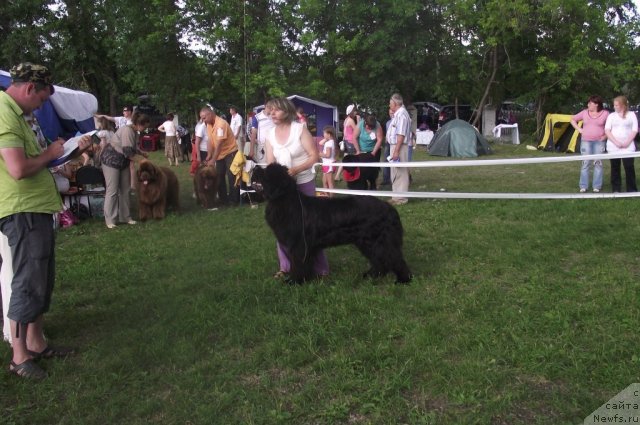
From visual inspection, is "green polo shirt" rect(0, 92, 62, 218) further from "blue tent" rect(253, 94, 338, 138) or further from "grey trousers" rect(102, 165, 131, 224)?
"blue tent" rect(253, 94, 338, 138)

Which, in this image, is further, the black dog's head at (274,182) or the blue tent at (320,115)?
the blue tent at (320,115)

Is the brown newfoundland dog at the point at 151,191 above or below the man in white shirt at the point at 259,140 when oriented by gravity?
below

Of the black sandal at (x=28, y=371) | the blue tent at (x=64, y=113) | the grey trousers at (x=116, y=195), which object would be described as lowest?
the black sandal at (x=28, y=371)

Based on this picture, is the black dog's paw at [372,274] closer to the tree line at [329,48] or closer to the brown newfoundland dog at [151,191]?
the brown newfoundland dog at [151,191]

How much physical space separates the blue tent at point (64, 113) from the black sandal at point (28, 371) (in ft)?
11.5

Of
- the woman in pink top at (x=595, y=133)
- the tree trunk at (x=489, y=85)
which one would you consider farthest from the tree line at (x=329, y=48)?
the woman in pink top at (x=595, y=133)

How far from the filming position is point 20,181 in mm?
3152

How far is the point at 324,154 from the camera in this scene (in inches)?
426

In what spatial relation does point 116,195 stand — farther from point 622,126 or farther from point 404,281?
point 622,126

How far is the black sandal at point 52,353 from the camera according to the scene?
357 cm

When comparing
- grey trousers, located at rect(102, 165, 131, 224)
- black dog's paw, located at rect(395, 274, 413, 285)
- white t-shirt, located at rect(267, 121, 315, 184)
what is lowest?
black dog's paw, located at rect(395, 274, 413, 285)

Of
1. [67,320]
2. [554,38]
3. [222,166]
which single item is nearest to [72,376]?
[67,320]

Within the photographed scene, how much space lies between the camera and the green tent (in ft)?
61.8

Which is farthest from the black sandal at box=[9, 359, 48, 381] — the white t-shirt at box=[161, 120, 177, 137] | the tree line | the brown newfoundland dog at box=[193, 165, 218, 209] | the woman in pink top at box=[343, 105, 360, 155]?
the tree line
